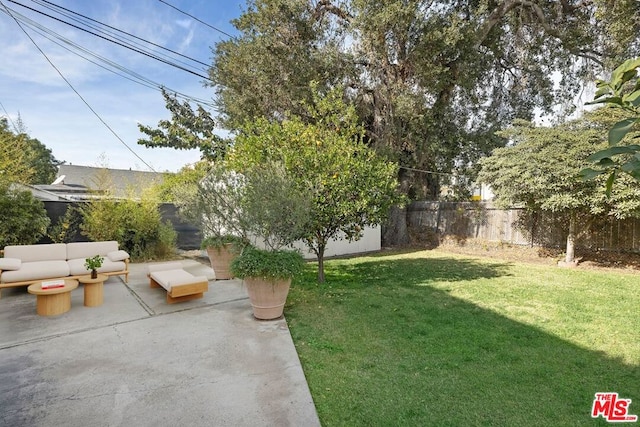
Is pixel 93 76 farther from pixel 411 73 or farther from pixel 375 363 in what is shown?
pixel 375 363

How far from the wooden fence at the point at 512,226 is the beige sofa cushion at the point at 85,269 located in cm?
1076

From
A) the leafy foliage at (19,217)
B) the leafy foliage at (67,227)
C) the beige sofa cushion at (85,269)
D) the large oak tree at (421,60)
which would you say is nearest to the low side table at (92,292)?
the beige sofa cushion at (85,269)

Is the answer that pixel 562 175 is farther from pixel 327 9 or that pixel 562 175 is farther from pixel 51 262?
pixel 51 262

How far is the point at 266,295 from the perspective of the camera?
430cm

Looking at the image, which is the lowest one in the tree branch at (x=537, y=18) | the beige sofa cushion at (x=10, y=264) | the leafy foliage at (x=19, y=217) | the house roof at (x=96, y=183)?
the beige sofa cushion at (x=10, y=264)

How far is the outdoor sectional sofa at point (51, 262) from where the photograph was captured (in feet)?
16.8

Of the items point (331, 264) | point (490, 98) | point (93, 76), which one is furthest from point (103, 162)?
point (490, 98)

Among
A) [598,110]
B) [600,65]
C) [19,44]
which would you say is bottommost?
[598,110]

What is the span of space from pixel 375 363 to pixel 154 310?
10.6ft

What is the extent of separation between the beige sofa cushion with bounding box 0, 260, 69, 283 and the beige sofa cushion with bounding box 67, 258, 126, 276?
106 millimetres

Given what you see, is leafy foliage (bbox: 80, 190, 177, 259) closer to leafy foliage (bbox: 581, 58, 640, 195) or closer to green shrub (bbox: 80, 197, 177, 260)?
green shrub (bbox: 80, 197, 177, 260)

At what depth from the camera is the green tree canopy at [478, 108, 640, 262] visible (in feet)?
23.4

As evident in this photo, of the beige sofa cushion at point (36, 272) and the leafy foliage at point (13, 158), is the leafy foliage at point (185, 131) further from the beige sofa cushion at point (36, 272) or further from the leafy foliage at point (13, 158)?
the beige sofa cushion at point (36, 272)

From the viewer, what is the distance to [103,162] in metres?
9.43
